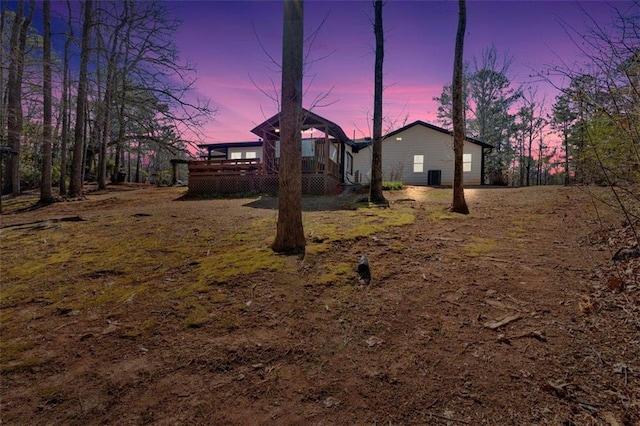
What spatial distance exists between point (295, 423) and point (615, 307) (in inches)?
131

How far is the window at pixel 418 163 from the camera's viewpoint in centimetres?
2230

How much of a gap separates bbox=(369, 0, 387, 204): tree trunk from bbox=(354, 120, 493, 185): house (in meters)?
10.6

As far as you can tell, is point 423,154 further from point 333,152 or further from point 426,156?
point 333,152

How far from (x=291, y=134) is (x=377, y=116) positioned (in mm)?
7278

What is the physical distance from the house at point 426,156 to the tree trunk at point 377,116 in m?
10.6

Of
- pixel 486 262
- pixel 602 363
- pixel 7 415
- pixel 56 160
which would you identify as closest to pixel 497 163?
pixel 486 262

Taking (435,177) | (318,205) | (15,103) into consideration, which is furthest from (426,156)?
(15,103)

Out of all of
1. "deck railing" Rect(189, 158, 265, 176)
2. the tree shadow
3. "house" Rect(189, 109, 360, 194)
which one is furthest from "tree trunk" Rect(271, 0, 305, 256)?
"deck railing" Rect(189, 158, 265, 176)

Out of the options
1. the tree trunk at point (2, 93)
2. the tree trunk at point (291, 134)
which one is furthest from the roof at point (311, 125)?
the tree trunk at point (2, 93)

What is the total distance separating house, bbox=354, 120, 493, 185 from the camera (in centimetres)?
2147

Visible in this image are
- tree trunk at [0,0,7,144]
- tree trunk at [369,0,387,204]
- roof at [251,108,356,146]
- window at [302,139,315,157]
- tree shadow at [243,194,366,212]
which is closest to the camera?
tree shadow at [243,194,366,212]

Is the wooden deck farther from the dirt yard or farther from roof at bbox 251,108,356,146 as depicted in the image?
the dirt yard

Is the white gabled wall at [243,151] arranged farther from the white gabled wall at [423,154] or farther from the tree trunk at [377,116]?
the tree trunk at [377,116]

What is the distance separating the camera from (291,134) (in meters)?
4.62
